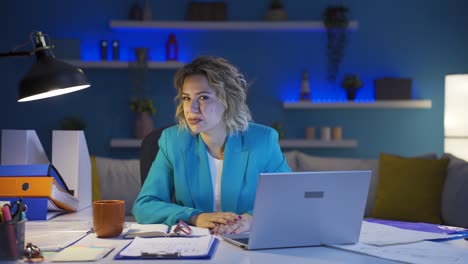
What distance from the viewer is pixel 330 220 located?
1.51 meters

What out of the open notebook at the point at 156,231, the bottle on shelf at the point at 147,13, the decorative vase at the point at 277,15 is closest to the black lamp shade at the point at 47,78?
the open notebook at the point at 156,231

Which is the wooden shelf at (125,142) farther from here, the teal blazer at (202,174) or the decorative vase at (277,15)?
the teal blazer at (202,174)

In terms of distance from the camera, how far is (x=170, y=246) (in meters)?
1.47

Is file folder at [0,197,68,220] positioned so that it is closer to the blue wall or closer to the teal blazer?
the teal blazer

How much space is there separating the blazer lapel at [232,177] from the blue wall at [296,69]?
9.29ft

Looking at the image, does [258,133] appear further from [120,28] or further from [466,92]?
[120,28]

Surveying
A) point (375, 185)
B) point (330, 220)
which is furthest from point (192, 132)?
point (375, 185)

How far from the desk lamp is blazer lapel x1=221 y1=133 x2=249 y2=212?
620 millimetres

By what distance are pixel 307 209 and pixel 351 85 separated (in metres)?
3.53

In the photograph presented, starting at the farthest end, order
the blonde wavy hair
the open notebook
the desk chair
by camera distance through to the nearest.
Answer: the desk chair, the blonde wavy hair, the open notebook

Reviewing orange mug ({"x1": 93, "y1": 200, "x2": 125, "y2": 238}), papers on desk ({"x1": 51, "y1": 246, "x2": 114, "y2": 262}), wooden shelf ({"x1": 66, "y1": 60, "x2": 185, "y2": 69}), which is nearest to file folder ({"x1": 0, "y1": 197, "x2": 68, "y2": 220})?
orange mug ({"x1": 93, "y1": 200, "x2": 125, "y2": 238})

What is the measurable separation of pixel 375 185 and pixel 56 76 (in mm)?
2846

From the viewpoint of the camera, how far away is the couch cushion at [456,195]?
12.2 ft

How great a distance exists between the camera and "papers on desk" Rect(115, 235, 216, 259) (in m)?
1.39
